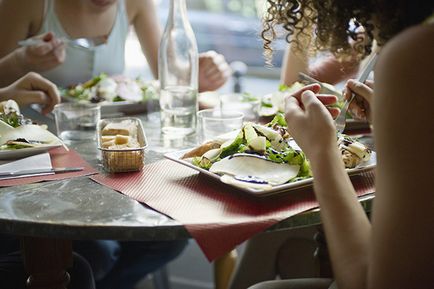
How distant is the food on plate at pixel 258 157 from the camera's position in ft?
3.85

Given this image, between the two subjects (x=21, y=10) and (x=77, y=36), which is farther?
(x=77, y=36)

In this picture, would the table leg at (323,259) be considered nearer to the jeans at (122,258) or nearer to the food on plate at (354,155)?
the food on plate at (354,155)

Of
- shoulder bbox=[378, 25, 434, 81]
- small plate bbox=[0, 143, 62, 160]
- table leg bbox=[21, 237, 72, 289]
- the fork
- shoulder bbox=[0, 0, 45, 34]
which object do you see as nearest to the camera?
shoulder bbox=[378, 25, 434, 81]

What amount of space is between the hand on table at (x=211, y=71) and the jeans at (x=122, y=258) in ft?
1.74

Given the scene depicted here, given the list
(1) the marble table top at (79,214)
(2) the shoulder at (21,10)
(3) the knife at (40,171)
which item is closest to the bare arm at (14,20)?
(2) the shoulder at (21,10)

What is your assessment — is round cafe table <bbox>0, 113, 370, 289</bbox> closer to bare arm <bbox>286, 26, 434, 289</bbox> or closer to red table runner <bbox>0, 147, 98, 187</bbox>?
red table runner <bbox>0, 147, 98, 187</bbox>

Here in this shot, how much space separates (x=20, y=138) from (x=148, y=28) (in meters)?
1.19

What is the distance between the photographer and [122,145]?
4.46 ft

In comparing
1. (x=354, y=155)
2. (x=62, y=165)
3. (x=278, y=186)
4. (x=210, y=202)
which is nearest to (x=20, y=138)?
(x=62, y=165)

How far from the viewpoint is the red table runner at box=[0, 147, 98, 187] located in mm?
1248

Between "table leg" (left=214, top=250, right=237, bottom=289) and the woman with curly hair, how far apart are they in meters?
1.13

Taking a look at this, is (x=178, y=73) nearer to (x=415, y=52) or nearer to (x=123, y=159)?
(x=123, y=159)

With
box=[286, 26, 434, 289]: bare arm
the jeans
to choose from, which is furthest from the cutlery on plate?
box=[286, 26, 434, 289]: bare arm

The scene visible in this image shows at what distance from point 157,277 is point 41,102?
980 millimetres
